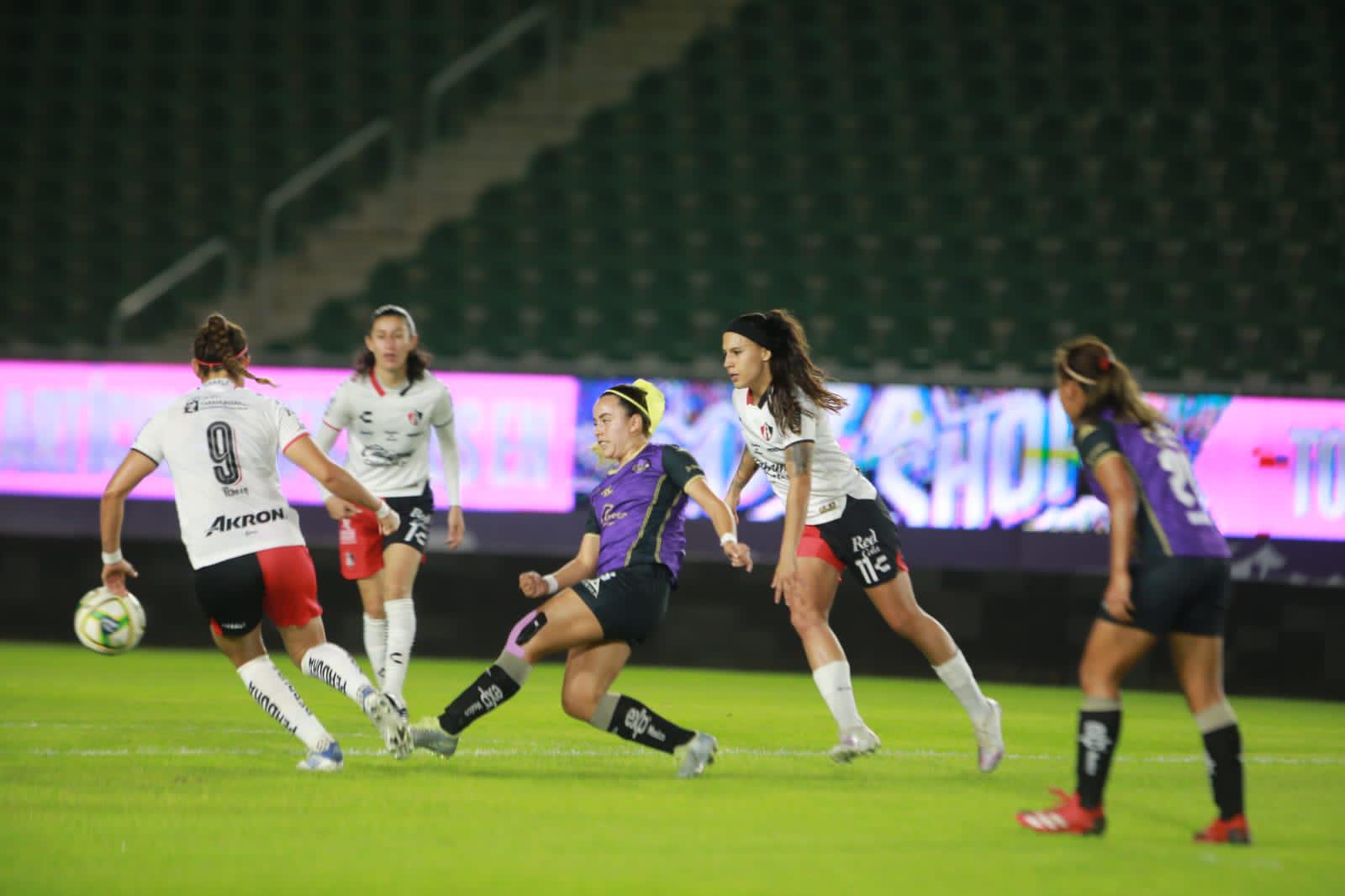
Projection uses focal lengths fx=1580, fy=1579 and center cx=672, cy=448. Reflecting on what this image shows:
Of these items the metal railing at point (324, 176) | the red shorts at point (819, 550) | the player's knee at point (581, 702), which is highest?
the metal railing at point (324, 176)

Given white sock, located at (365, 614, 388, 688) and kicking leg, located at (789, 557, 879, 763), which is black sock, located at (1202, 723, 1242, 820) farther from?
white sock, located at (365, 614, 388, 688)

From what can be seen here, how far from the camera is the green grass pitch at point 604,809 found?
4.88 m

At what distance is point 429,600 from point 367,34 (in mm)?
10279

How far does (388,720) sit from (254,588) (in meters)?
0.78

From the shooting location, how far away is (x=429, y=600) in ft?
42.7

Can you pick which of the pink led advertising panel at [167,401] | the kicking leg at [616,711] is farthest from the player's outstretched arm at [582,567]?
the pink led advertising panel at [167,401]

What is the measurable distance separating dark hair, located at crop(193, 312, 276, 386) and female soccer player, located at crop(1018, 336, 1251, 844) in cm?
342

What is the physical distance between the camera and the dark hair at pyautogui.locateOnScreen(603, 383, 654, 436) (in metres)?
6.95

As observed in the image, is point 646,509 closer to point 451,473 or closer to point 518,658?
point 518,658

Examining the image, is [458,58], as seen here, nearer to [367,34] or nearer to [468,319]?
[367,34]

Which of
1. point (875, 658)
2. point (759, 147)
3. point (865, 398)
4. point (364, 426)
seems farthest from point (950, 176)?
point (364, 426)

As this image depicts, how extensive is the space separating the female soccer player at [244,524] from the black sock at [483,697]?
0.22 m

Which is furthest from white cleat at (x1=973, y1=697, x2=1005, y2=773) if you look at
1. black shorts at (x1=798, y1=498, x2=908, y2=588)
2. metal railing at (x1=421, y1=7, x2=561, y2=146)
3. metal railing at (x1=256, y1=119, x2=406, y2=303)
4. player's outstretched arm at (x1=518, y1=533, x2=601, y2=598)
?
metal railing at (x1=421, y1=7, x2=561, y2=146)

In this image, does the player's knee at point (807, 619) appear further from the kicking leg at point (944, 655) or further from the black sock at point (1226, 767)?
the black sock at point (1226, 767)
